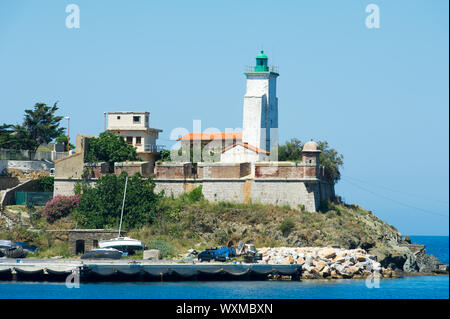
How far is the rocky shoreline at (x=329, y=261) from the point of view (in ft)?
187

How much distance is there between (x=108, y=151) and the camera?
70.1 m

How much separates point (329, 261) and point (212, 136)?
66.0 ft

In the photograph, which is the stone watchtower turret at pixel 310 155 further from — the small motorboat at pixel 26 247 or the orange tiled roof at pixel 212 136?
the small motorboat at pixel 26 247

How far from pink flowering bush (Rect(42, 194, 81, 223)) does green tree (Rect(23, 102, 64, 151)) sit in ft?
51.2

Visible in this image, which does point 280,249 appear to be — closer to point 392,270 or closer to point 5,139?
point 392,270

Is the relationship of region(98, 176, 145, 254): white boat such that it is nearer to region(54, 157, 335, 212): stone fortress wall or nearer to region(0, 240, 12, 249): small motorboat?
region(0, 240, 12, 249): small motorboat

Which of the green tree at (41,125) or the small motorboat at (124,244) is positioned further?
the green tree at (41,125)

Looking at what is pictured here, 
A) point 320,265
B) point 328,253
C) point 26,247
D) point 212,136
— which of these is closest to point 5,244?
point 26,247

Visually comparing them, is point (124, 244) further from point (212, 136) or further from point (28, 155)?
point (28, 155)

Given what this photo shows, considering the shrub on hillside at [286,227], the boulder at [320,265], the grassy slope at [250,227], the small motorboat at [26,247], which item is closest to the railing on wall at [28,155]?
the small motorboat at [26,247]

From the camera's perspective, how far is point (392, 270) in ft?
203

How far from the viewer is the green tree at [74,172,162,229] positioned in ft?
212
